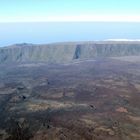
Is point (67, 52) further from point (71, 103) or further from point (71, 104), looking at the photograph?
point (71, 104)

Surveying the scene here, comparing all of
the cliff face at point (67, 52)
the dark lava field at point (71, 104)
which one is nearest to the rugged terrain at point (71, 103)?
the dark lava field at point (71, 104)

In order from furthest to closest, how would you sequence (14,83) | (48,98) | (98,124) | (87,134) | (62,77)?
(62,77) → (14,83) → (48,98) → (98,124) → (87,134)

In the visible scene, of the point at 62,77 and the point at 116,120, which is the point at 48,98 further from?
the point at 62,77

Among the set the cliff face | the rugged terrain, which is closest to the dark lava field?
the rugged terrain

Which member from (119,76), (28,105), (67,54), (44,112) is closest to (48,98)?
(28,105)

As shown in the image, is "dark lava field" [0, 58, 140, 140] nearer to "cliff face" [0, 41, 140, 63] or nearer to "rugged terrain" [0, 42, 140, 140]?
"rugged terrain" [0, 42, 140, 140]

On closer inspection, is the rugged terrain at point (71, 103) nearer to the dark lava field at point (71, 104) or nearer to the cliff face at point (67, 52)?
the dark lava field at point (71, 104)
